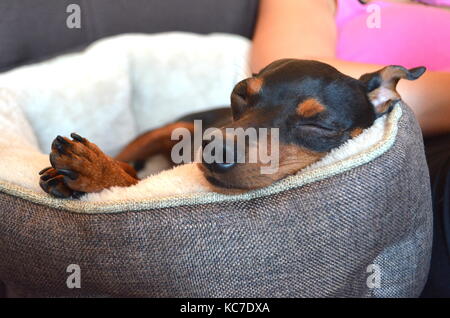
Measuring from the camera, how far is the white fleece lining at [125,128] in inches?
46.3

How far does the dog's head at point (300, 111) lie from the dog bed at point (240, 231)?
0.09 metres

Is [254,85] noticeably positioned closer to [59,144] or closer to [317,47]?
[59,144]

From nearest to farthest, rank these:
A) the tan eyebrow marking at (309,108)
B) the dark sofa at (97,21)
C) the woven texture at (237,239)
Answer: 1. the woven texture at (237,239)
2. the tan eyebrow marking at (309,108)
3. the dark sofa at (97,21)

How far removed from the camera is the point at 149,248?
114 centimetres

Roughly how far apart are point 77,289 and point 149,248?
0.98 ft

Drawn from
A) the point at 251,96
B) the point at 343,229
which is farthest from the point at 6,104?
the point at 343,229

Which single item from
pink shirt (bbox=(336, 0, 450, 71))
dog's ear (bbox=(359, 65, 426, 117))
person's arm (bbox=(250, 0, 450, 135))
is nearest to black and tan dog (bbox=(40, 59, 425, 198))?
dog's ear (bbox=(359, 65, 426, 117))

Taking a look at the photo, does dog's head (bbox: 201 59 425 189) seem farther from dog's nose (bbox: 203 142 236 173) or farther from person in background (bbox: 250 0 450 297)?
person in background (bbox: 250 0 450 297)

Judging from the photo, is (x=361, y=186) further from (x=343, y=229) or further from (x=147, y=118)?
(x=147, y=118)

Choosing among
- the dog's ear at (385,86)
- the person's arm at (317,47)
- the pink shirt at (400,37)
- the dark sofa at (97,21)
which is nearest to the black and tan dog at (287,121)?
the dog's ear at (385,86)

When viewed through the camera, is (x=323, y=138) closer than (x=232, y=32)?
Yes

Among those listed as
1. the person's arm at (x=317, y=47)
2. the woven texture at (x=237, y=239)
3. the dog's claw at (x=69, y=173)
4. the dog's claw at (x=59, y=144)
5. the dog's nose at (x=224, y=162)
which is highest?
the person's arm at (x=317, y=47)

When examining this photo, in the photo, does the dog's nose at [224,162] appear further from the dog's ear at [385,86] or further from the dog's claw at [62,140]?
the dog's ear at [385,86]

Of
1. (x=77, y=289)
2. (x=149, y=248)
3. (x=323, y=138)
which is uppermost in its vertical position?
(x=323, y=138)
